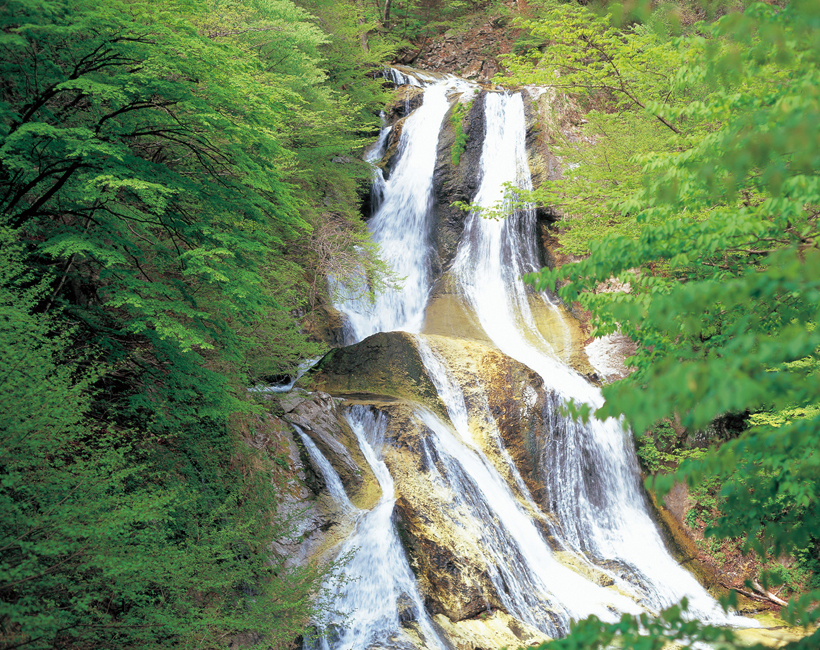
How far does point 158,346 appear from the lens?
17.3 ft

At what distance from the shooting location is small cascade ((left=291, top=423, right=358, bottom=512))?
8250 mm

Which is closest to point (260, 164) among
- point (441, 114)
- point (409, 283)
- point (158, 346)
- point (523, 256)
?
point (158, 346)

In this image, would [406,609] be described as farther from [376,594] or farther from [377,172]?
[377,172]

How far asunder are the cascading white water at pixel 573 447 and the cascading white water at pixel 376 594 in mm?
3391

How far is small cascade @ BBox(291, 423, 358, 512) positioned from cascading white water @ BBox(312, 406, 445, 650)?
525mm

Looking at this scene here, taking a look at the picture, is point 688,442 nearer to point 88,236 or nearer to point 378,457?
point 378,457

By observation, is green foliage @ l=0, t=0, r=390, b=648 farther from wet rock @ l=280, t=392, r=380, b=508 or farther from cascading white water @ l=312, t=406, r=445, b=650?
wet rock @ l=280, t=392, r=380, b=508

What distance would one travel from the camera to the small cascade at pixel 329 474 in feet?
27.1

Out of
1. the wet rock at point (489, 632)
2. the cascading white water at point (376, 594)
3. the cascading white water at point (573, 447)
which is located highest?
the cascading white water at point (376, 594)

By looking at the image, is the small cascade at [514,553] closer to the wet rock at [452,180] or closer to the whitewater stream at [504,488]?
the whitewater stream at [504,488]

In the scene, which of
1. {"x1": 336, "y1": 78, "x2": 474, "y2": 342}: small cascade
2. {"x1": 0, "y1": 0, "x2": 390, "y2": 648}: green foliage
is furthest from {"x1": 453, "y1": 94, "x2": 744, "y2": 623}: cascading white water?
{"x1": 0, "y1": 0, "x2": 390, "y2": 648}: green foliage

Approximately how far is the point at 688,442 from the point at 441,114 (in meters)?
15.2

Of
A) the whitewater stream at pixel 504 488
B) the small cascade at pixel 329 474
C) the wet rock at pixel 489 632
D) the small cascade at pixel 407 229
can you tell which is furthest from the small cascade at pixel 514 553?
the small cascade at pixel 407 229

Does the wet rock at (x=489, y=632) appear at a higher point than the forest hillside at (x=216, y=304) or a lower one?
lower
